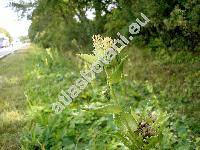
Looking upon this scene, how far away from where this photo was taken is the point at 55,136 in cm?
527

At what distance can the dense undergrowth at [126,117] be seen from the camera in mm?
3439

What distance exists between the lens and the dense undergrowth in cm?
344

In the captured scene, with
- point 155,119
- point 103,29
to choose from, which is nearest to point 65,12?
point 103,29

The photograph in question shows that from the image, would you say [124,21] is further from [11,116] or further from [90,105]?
[90,105]

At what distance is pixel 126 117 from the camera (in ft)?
11.3

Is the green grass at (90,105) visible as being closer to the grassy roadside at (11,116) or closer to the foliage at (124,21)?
the grassy roadside at (11,116)

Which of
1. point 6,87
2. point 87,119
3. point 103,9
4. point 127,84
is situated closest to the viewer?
point 87,119

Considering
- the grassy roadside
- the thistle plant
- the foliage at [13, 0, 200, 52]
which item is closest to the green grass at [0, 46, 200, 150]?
the grassy roadside

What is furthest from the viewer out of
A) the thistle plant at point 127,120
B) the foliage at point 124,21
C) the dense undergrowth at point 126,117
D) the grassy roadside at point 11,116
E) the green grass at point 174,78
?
the foliage at point 124,21

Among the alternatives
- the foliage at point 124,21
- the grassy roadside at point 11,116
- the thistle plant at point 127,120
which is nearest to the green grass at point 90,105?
the grassy roadside at point 11,116

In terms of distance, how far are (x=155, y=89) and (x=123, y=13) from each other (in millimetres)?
6519

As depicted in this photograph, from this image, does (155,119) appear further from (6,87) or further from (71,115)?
(6,87)

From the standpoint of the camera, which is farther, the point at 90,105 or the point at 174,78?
the point at 174,78

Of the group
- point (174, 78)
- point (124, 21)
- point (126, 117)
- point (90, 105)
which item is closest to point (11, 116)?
point (90, 105)
